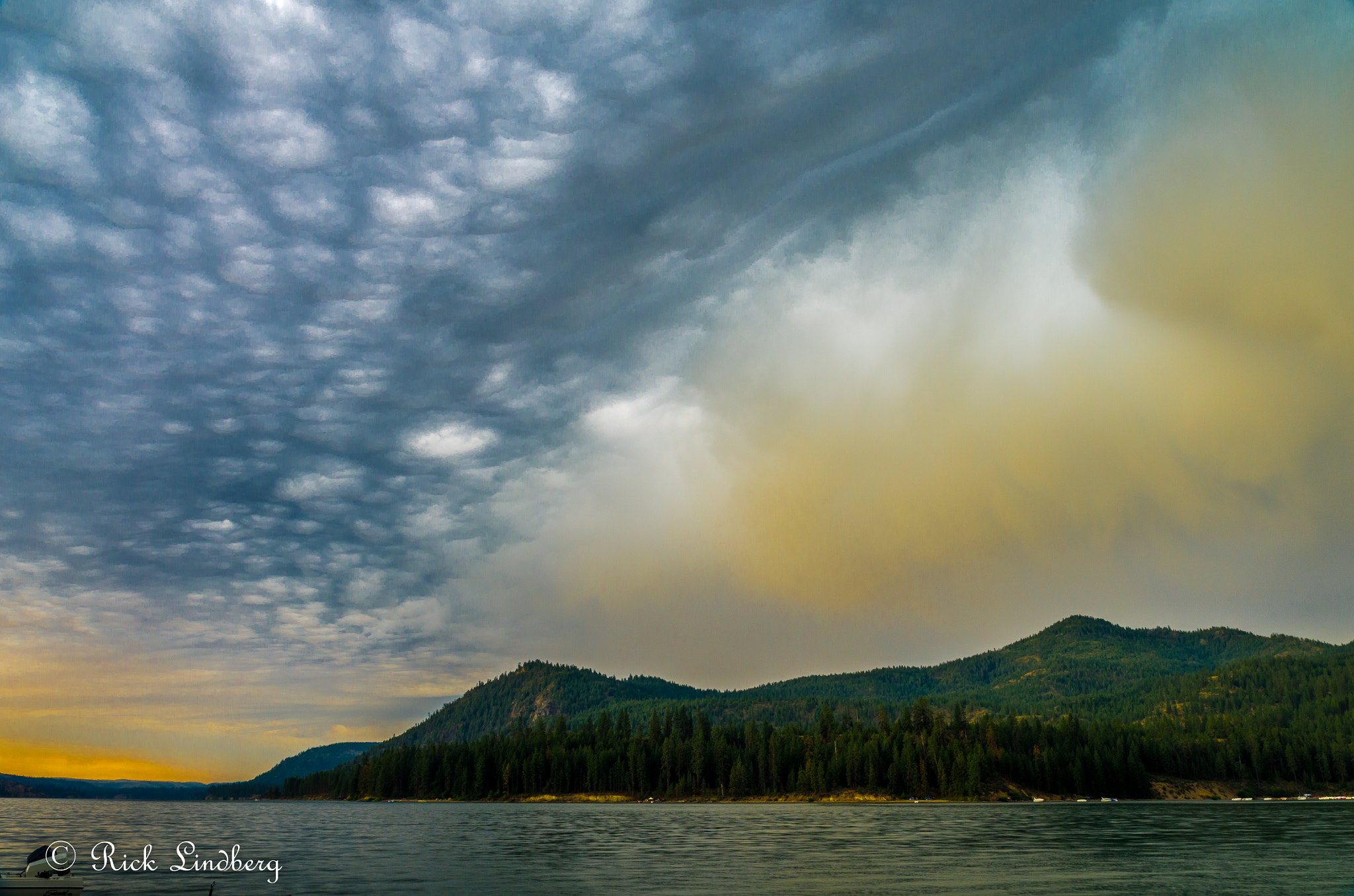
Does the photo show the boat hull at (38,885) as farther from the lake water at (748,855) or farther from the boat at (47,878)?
the lake water at (748,855)

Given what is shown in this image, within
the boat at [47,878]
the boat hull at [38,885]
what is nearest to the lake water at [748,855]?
the boat at [47,878]

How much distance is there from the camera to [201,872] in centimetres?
7519

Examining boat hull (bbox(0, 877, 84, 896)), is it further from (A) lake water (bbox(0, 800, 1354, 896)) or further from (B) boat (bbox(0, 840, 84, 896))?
(A) lake water (bbox(0, 800, 1354, 896))

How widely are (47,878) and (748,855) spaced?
7522cm

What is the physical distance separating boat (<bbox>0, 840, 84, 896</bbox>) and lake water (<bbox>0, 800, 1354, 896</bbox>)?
31.4 m

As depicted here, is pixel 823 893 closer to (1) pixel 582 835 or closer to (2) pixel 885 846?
(2) pixel 885 846

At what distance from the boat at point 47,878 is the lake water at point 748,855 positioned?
3136cm

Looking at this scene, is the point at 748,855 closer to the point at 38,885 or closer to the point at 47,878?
the point at 47,878

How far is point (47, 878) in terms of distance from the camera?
2977 centimetres

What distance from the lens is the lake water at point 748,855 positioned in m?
65.0

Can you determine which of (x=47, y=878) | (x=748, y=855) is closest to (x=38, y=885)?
(x=47, y=878)

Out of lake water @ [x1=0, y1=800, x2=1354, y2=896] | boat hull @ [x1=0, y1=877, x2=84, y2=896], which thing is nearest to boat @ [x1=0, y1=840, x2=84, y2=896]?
boat hull @ [x1=0, y1=877, x2=84, y2=896]

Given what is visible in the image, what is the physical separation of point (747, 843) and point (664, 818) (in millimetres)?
79380

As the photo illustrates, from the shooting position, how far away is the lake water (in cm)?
6500
